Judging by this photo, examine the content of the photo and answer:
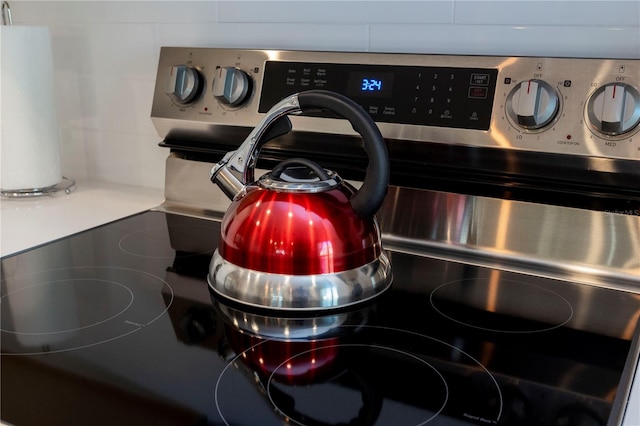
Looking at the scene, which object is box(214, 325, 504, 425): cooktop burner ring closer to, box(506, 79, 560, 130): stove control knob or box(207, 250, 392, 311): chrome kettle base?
box(207, 250, 392, 311): chrome kettle base

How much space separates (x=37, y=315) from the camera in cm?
69

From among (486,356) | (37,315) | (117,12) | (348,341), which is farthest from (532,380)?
(117,12)

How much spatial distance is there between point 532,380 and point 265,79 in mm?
604

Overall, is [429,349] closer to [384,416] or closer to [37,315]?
[384,416]

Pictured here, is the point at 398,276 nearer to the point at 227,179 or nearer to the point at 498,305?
the point at 498,305

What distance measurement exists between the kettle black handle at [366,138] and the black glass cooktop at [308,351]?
0.13 metres

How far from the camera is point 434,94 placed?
33.5 inches

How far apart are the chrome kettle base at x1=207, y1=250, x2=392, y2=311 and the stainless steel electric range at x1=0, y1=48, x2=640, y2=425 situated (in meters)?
0.01

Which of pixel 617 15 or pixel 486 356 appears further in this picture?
pixel 617 15

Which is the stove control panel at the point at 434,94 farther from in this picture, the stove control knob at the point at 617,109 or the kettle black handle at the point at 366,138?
the kettle black handle at the point at 366,138

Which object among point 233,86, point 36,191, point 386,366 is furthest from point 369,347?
point 36,191

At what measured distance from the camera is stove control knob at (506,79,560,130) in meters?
0.78

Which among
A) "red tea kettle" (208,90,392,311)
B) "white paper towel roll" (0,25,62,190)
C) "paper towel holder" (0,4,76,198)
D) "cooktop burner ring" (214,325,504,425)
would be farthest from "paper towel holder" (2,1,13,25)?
"cooktop burner ring" (214,325,504,425)

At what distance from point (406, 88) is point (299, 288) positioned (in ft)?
1.14
